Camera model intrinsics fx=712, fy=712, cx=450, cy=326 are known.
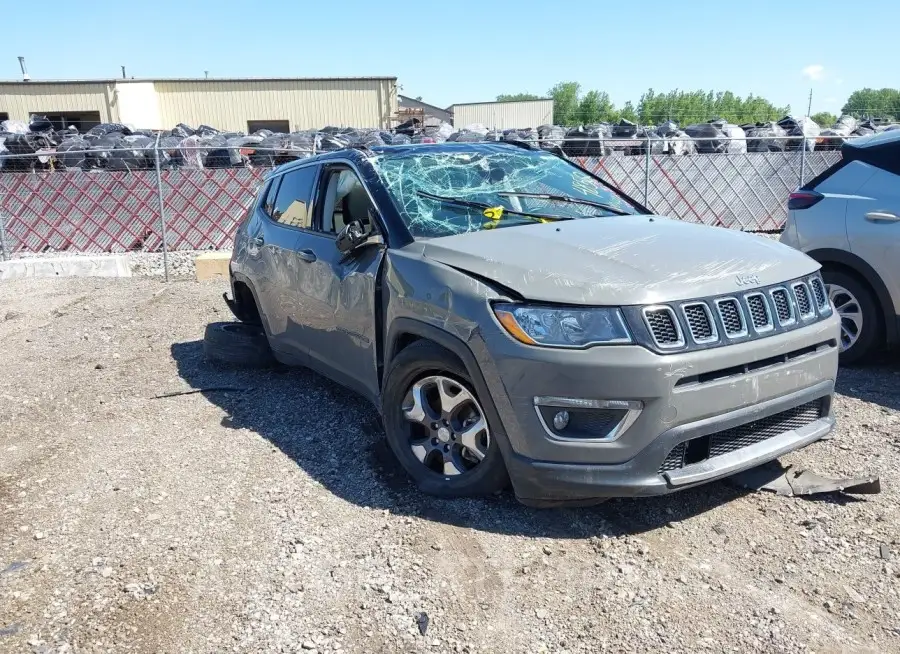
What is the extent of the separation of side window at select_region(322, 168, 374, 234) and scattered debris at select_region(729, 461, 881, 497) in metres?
2.36

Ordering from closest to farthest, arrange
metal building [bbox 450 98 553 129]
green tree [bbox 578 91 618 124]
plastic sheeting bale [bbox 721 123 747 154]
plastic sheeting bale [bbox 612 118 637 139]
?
plastic sheeting bale [bbox 721 123 747 154], plastic sheeting bale [bbox 612 118 637 139], metal building [bbox 450 98 553 129], green tree [bbox 578 91 618 124]

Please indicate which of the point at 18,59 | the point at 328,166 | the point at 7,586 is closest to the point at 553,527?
the point at 7,586

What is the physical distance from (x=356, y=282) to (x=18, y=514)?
2.00 m

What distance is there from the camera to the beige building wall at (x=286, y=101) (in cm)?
3694

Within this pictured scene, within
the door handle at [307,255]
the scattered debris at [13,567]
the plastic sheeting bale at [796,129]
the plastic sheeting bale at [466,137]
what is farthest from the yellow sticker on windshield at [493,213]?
the plastic sheeting bale at [796,129]

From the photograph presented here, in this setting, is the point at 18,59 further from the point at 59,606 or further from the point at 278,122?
the point at 59,606

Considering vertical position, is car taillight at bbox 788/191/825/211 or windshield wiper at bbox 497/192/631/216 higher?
windshield wiper at bbox 497/192/631/216

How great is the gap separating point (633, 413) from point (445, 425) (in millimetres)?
932

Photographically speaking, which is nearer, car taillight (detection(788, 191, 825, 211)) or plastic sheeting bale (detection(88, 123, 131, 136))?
car taillight (detection(788, 191, 825, 211))

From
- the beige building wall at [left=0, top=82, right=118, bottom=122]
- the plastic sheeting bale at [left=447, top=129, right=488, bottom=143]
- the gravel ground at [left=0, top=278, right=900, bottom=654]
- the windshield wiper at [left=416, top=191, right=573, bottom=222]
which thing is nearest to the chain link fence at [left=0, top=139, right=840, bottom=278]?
the plastic sheeting bale at [left=447, top=129, right=488, bottom=143]

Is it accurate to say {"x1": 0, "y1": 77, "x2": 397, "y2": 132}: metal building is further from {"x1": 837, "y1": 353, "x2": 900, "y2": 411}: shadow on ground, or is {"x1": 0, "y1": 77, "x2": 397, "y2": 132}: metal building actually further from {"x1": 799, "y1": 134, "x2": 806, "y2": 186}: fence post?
{"x1": 837, "y1": 353, "x2": 900, "y2": 411}: shadow on ground

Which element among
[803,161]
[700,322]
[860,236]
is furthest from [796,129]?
[700,322]

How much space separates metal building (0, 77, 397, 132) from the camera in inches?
1412

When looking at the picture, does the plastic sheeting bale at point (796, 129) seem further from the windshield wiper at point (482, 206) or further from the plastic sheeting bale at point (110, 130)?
the plastic sheeting bale at point (110, 130)
